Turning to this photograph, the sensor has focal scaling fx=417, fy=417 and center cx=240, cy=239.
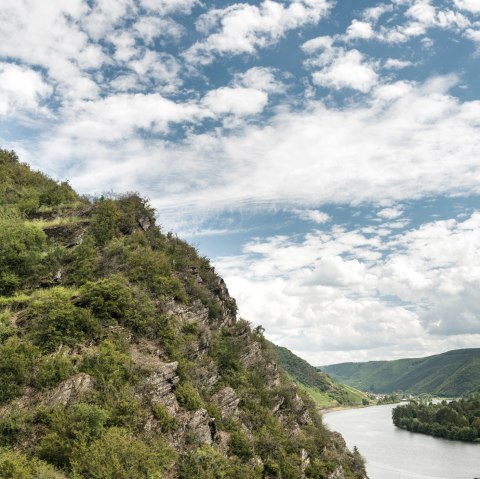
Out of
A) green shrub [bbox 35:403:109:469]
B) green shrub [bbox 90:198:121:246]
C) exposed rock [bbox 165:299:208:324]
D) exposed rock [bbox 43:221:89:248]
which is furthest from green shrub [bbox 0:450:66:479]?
exposed rock [bbox 43:221:89:248]

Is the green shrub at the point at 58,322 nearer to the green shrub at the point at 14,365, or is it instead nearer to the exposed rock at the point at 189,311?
the green shrub at the point at 14,365

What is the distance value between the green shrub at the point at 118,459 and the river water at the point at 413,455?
2363 inches

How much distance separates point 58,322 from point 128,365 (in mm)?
5851

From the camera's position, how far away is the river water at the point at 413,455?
288 feet

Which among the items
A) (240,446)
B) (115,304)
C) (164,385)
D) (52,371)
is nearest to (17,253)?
(115,304)

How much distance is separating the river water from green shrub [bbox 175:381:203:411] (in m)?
53.0

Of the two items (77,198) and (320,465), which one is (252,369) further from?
(77,198)

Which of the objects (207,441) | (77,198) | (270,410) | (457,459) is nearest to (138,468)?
(207,441)

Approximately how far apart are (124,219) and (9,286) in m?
13.5

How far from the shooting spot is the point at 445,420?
146 metres

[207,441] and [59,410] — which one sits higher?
[59,410]

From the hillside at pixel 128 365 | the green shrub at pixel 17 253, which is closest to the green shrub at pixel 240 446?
the hillside at pixel 128 365

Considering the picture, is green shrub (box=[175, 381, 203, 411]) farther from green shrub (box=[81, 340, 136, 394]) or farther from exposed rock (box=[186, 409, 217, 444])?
green shrub (box=[81, 340, 136, 394])

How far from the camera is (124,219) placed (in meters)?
45.8
